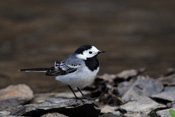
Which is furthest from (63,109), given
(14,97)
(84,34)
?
(84,34)

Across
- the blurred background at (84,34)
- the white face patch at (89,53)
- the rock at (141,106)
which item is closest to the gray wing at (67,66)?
the white face patch at (89,53)

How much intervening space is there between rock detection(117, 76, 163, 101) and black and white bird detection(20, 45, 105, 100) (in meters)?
0.77

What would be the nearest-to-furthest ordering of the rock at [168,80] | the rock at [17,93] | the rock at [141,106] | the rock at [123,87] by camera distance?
the rock at [141,106] → the rock at [17,93] → the rock at [123,87] → the rock at [168,80]

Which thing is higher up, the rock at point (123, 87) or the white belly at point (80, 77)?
the white belly at point (80, 77)

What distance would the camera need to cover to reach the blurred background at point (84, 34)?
10.0 m

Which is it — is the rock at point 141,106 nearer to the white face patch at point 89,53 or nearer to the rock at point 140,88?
the rock at point 140,88

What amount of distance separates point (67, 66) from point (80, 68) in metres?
0.26

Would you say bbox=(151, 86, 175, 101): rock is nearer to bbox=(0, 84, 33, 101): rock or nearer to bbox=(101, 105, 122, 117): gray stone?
bbox=(101, 105, 122, 117): gray stone

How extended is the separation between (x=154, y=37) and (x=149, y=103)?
852 cm

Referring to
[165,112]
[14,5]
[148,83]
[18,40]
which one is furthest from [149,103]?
[14,5]

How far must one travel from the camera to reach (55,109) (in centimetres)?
A: 478

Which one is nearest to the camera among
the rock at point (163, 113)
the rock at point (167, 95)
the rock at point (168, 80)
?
the rock at point (163, 113)

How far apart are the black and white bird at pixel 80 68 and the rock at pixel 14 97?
22.6 inches

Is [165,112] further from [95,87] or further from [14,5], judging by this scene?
[14,5]
